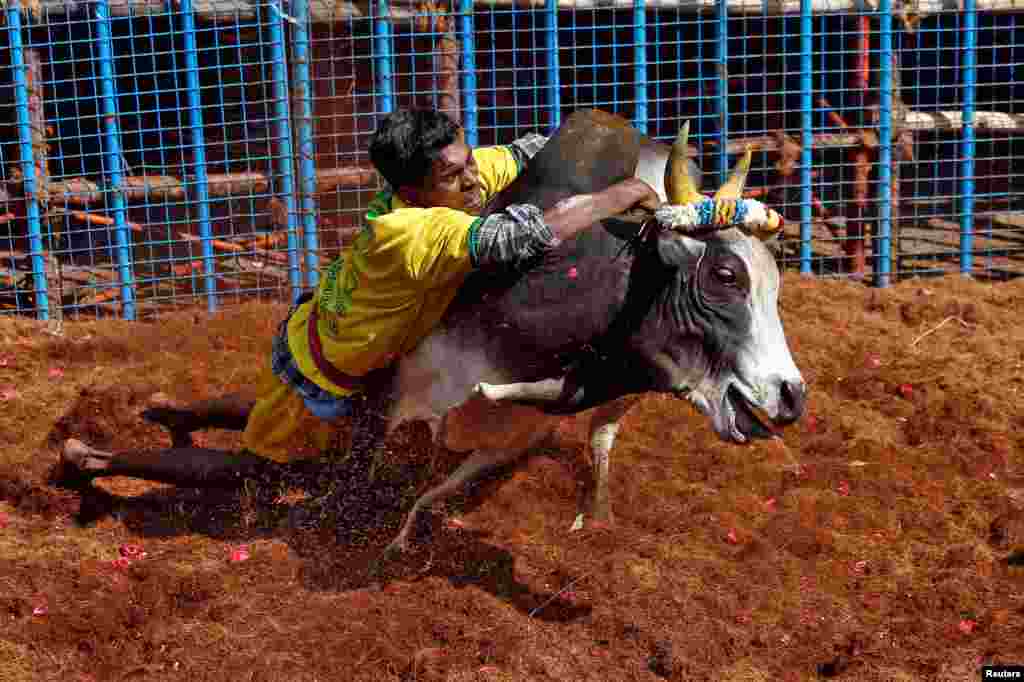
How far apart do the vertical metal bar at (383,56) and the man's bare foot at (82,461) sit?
10.4ft

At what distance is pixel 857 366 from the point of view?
6352 mm

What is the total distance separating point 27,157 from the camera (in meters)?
7.36

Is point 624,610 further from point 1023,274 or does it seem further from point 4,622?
point 1023,274

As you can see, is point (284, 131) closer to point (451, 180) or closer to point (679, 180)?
point (451, 180)

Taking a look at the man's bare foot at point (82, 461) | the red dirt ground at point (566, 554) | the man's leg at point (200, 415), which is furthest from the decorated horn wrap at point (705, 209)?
the man's bare foot at point (82, 461)

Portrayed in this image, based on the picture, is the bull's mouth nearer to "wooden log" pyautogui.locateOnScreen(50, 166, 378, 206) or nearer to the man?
the man

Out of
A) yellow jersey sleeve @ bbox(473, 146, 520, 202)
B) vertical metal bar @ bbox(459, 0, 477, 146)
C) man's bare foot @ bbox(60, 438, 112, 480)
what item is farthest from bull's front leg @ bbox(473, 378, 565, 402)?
vertical metal bar @ bbox(459, 0, 477, 146)

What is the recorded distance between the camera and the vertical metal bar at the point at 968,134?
7.89 metres

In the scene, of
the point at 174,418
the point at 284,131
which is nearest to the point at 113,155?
the point at 284,131

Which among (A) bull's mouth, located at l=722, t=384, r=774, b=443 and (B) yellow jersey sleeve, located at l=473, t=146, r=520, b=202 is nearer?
(A) bull's mouth, located at l=722, t=384, r=774, b=443

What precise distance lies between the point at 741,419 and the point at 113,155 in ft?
15.7

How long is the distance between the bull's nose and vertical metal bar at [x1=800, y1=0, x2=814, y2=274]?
414 cm

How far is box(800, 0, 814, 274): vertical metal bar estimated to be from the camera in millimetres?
7711

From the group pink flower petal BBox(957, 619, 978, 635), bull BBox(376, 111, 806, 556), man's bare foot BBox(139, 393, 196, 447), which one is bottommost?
pink flower petal BBox(957, 619, 978, 635)
